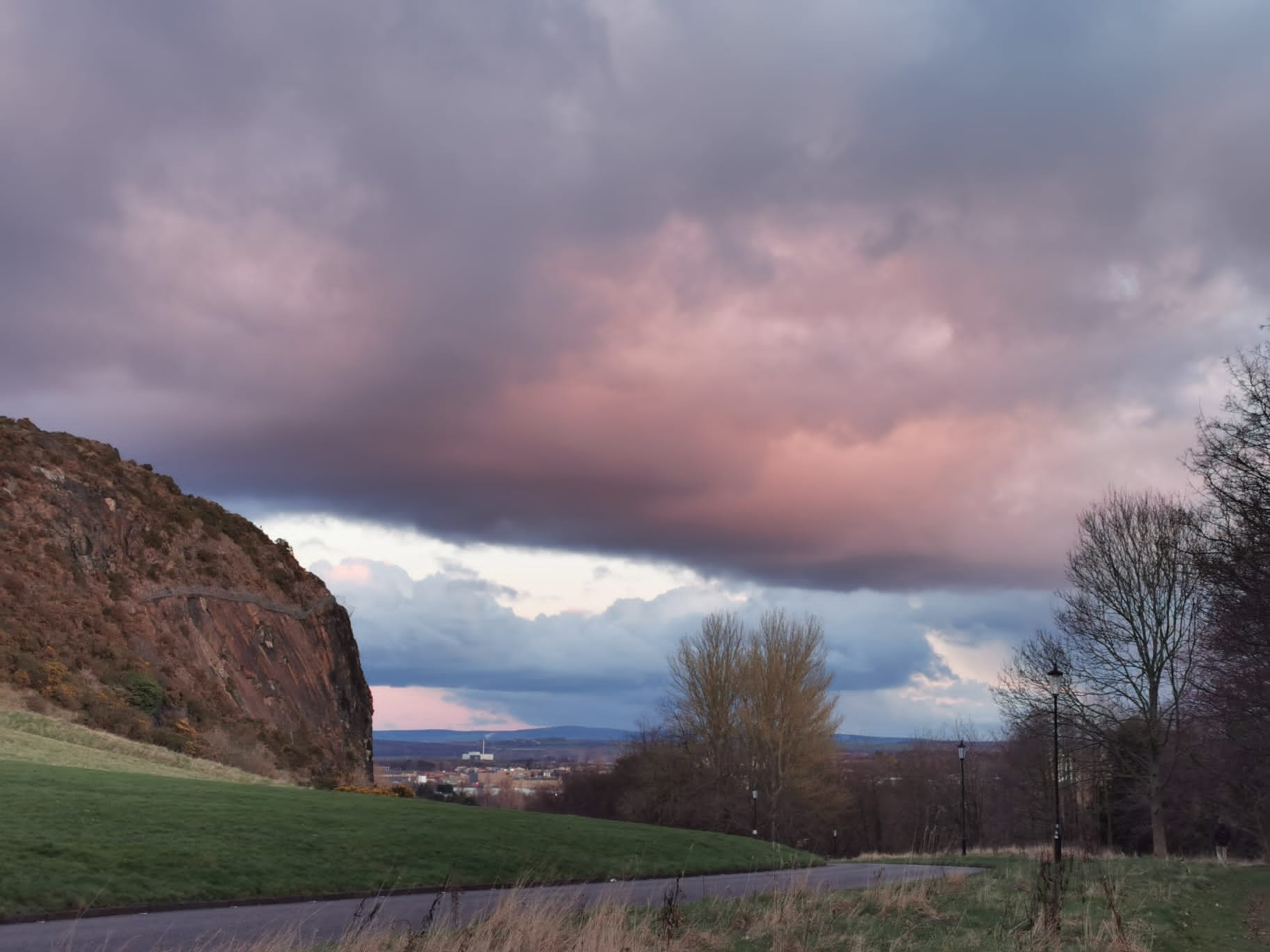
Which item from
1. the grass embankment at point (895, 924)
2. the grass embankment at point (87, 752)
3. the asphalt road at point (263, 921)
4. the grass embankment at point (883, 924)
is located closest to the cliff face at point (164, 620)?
the grass embankment at point (87, 752)

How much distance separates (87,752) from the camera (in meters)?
31.3

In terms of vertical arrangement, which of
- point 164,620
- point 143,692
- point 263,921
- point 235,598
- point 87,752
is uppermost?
point 235,598

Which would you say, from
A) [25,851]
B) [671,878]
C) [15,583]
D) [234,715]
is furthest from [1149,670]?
[15,583]

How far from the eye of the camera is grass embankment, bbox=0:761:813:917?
15.2 meters

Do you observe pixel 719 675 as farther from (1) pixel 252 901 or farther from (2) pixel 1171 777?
(1) pixel 252 901

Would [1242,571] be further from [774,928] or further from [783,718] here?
[783,718]

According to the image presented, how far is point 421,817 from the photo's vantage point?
25.5 m

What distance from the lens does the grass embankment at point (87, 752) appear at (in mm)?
28547

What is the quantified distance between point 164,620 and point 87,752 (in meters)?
25.1

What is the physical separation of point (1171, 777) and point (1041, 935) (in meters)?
33.1

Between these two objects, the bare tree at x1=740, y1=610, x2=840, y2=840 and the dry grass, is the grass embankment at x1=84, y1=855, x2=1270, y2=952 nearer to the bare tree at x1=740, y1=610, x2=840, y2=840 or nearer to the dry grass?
the dry grass

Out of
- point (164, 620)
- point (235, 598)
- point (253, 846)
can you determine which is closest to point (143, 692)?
point (164, 620)

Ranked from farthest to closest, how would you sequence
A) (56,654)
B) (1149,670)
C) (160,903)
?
1. (56,654)
2. (1149,670)
3. (160,903)

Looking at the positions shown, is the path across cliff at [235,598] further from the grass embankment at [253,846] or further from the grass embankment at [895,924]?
the grass embankment at [895,924]
